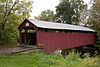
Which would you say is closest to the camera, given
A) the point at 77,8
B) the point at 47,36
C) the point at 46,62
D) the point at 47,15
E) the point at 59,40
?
the point at 46,62

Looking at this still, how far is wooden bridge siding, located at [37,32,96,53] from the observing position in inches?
379

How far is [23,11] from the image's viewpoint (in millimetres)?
13094

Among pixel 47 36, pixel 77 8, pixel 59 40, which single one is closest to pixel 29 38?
pixel 47 36

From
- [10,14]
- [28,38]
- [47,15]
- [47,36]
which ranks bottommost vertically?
[28,38]

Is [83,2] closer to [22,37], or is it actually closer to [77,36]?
[77,36]

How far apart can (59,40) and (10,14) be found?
6.67 meters

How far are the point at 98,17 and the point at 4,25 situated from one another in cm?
1593

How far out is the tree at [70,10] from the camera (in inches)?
1150

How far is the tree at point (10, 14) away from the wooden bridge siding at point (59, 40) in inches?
169

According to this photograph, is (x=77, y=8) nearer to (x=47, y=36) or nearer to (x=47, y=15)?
(x=47, y=15)

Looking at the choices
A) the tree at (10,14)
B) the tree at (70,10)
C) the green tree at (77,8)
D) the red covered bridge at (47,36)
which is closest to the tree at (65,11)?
the tree at (70,10)

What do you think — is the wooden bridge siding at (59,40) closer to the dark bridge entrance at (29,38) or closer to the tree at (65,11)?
the dark bridge entrance at (29,38)

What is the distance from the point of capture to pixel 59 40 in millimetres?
11805

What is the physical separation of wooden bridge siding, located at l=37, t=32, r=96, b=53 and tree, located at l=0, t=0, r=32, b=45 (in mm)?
4304
